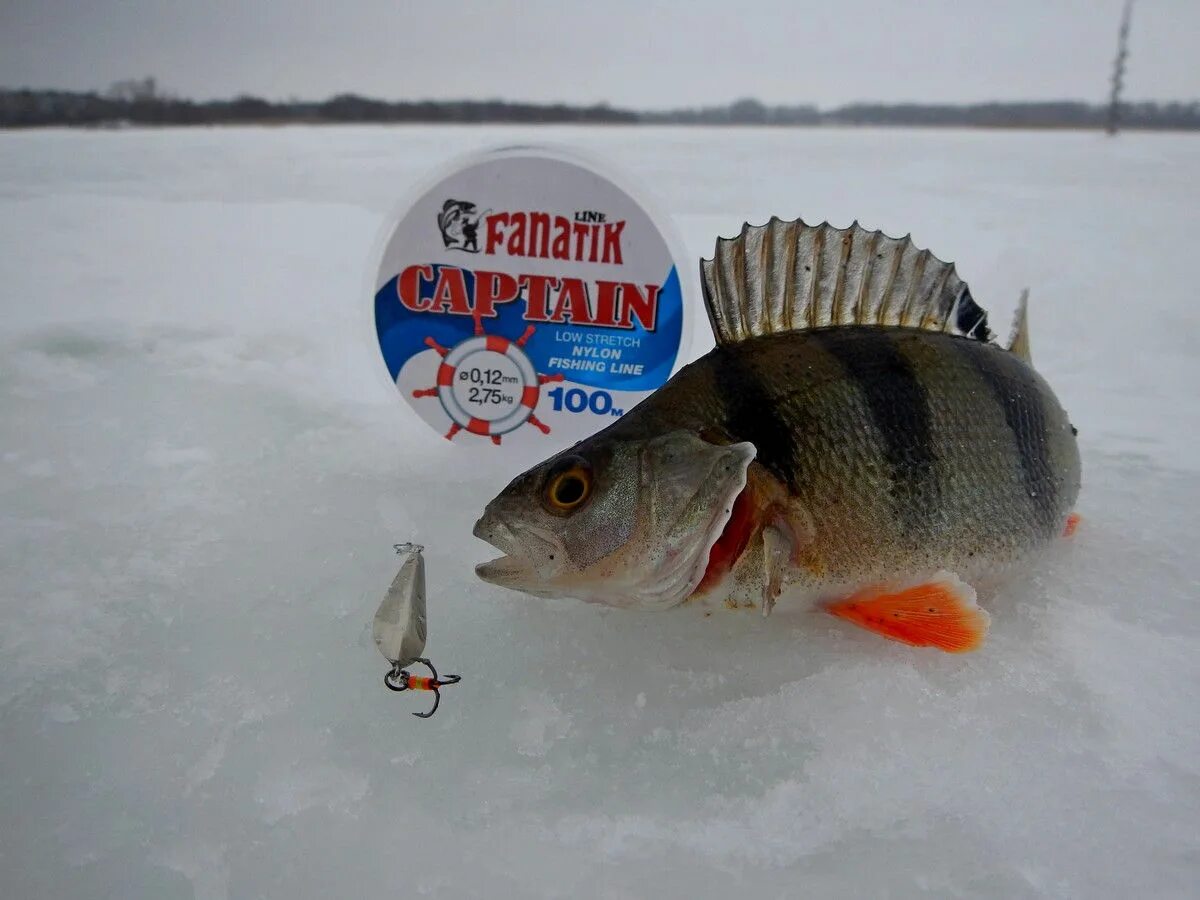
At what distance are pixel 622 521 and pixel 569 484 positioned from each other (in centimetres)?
7

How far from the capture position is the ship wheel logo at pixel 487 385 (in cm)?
152

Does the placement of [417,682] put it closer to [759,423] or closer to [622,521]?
[622,521]

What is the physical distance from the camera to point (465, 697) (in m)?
0.91

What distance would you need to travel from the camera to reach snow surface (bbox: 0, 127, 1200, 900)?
739mm

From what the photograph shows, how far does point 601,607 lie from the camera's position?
3.46ft

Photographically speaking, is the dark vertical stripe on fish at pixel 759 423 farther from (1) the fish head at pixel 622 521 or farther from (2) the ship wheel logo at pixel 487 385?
(2) the ship wheel logo at pixel 487 385

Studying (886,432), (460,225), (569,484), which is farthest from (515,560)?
(460,225)

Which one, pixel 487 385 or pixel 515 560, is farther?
pixel 487 385

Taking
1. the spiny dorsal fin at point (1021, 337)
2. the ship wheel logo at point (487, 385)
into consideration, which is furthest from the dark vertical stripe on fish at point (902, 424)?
the ship wheel logo at point (487, 385)

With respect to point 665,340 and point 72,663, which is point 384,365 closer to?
point 665,340

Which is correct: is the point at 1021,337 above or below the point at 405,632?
above

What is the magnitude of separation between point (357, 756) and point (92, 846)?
8.7 inches

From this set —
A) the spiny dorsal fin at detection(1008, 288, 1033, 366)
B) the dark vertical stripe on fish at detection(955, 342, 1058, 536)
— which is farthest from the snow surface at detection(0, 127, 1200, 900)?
the spiny dorsal fin at detection(1008, 288, 1033, 366)

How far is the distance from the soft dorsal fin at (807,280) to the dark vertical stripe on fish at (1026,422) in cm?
9
